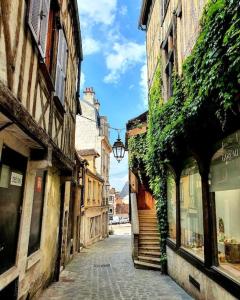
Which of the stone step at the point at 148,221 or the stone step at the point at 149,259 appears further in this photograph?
the stone step at the point at 148,221

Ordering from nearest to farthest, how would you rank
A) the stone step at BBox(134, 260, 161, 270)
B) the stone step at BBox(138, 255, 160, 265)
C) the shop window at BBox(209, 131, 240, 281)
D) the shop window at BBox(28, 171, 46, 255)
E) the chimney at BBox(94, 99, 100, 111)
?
the shop window at BBox(209, 131, 240, 281)
the shop window at BBox(28, 171, 46, 255)
the stone step at BBox(134, 260, 161, 270)
the stone step at BBox(138, 255, 160, 265)
the chimney at BBox(94, 99, 100, 111)

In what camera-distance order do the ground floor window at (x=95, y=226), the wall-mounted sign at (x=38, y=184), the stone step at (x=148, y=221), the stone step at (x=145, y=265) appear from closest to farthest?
the wall-mounted sign at (x=38, y=184) < the stone step at (x=145, y=265) < the stone step at (x=148, y=221) < the ground floor window at (x=95, y=226)

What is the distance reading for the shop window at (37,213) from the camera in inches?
220

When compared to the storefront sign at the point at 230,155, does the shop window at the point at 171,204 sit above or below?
below

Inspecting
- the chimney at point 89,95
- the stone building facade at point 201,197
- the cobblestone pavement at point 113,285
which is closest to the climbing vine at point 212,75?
the stone building facade at point 201,197

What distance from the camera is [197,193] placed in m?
6.35

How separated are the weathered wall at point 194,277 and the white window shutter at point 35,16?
4943mm

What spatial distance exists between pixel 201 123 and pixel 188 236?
331 cm

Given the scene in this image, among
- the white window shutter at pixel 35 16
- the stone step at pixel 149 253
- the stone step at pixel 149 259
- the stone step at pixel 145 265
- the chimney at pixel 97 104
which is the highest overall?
the chimney at pixel 97 104

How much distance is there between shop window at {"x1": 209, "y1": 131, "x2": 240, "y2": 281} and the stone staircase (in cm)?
458

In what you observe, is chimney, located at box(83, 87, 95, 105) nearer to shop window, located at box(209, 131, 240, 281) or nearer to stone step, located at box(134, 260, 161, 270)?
stone step, located at box(134, 260, 161, 270)

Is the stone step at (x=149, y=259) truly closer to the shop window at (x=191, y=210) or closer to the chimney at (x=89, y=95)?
the shop window at (x=191, y=210)

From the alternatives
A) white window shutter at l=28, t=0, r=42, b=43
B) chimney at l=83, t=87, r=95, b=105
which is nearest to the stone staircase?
white window shutter at l=28, t=0, r=42, b=43

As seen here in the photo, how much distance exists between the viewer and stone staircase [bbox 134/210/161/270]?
954 centimetres
